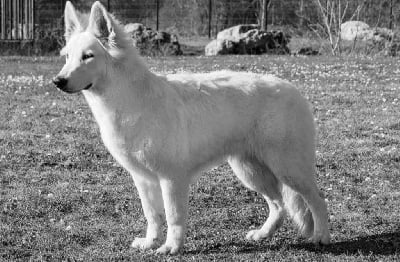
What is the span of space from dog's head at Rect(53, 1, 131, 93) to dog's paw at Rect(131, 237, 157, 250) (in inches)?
52.7

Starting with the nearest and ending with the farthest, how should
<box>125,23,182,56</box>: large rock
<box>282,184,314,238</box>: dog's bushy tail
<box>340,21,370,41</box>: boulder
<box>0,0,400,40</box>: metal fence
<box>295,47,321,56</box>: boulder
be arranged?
1. <box>282,184,314,238</box>: dog's bushy tail
2. <box>125,23,182,56</box>: large rock
3. <box>340,21,370,41</box>: boulder
4. <box>295,47,321,56</box>: boulder
5. <box>0,0,400,40</box>: metal fence

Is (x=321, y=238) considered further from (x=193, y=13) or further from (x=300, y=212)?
(x=193, y=13)

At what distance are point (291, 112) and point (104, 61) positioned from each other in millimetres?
1583

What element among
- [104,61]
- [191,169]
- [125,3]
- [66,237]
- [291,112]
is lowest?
[66,237]

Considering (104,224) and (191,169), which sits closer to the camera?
(191,169)

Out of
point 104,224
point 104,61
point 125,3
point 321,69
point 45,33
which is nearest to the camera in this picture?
point 104,61

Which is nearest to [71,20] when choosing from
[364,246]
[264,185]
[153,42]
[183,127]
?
[183,127]

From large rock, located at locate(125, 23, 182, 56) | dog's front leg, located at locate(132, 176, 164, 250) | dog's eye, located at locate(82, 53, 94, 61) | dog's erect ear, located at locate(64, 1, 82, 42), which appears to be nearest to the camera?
dog's eye, located at locate(82, 53, 94, 61)

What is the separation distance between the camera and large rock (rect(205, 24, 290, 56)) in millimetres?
24312

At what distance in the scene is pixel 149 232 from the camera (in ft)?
18.9

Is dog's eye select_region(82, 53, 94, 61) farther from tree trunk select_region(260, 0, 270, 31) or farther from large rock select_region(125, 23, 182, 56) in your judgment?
tree trunk select_region(260, 0, 270, 31)

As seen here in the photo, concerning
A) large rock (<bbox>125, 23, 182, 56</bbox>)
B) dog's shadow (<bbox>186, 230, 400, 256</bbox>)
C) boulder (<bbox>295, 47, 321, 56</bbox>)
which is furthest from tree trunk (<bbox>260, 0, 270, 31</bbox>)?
dog's shadow (<bbox>186, 230, 400, 256</bbox>)

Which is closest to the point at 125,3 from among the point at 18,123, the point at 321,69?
the point at 321,69

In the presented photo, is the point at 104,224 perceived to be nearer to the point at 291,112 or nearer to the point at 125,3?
the point at 291,112
